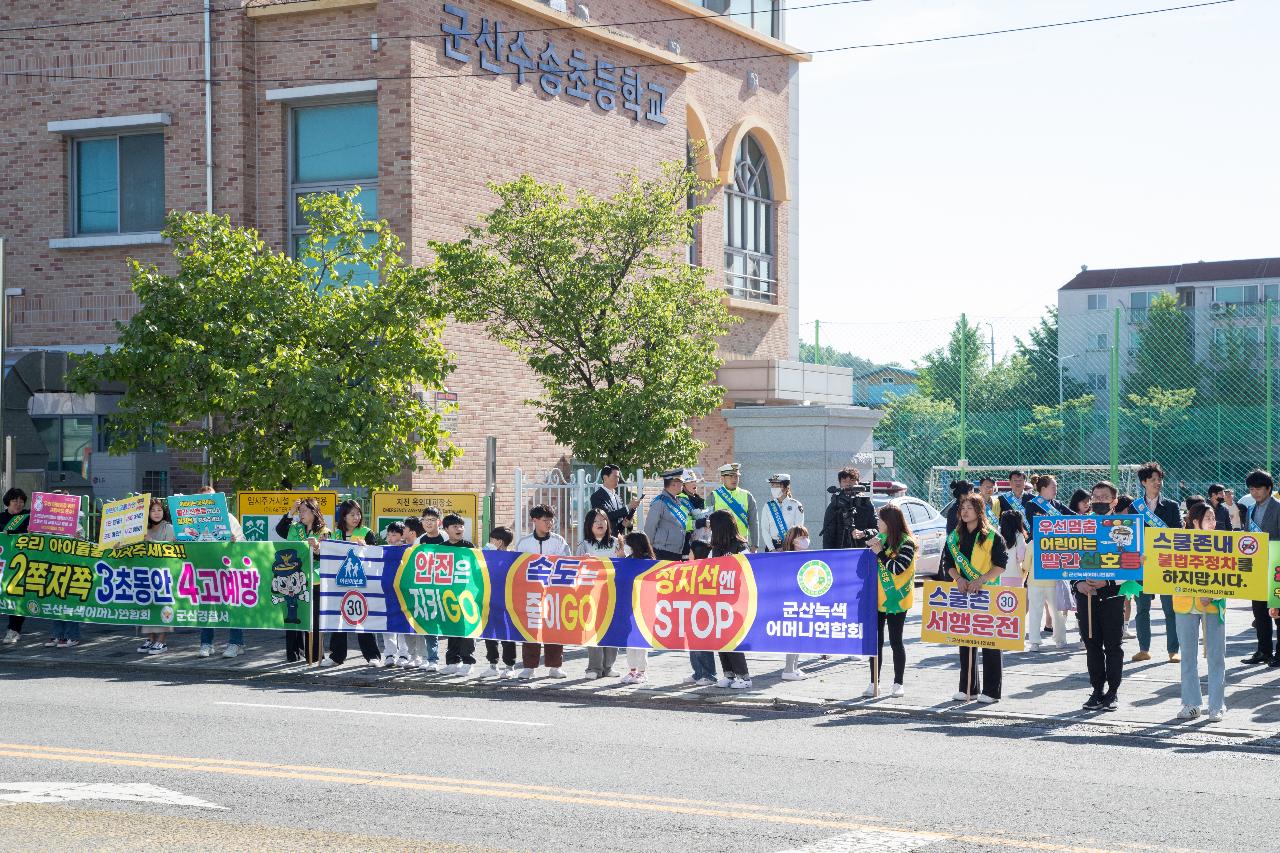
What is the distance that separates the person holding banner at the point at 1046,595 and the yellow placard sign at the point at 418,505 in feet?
21.6

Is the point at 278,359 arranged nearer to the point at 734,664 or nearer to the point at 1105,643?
the point at 734,664

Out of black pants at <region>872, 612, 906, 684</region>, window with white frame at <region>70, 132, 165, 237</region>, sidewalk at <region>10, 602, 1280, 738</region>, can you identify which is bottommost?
sidewalk at <region>10, 602, 1280, 738</region>

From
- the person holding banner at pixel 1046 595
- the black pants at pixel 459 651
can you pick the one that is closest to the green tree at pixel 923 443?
the person holding banner at pixel 1046 595

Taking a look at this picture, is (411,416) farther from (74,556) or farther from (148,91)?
(148,91)

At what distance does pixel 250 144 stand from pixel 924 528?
12583 millimetres

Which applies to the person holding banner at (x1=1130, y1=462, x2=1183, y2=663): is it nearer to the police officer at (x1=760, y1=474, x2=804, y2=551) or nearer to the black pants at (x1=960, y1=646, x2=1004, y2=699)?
the black pants at (x1=960, y1=646, x2=1004, y2=699)

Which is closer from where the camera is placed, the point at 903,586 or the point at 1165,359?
the point at 903,586

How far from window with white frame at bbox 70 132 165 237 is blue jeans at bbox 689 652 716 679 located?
14.5 metres

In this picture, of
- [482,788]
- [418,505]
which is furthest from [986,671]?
[418,505]

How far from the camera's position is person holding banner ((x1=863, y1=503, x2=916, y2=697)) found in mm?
13523

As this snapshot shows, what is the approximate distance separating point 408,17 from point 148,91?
15.1 feet

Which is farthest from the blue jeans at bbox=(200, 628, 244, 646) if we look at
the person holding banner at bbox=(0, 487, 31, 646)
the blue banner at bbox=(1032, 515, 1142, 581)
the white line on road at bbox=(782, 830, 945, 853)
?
the white line on road at bbox=(782, 830, 945, 853)

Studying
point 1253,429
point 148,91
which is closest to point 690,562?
point 148,91

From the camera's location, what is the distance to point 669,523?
15.8 meters
